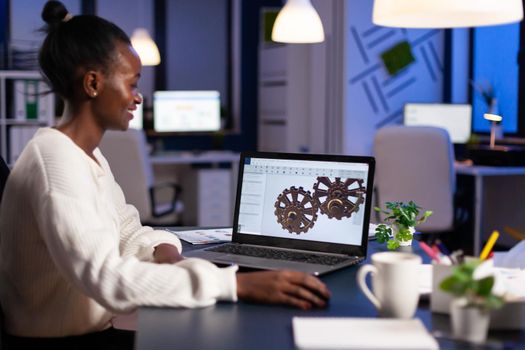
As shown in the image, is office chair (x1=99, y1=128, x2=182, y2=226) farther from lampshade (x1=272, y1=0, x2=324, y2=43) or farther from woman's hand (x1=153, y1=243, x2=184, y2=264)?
woman's hand (x1=153, y1=243, x2=184, y2=264)

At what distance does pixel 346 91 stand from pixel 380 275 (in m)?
4.39

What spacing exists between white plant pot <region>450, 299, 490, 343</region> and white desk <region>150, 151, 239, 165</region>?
16.9 ft

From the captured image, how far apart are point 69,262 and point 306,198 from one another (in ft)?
2.24

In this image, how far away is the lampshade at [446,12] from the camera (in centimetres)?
178

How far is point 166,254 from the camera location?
184 cm

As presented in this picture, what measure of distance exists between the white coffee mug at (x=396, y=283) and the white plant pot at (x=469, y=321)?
0.50 feet

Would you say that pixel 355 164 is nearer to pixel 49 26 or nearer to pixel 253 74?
pixel 49 26

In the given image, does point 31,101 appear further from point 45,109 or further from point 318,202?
point 318,202

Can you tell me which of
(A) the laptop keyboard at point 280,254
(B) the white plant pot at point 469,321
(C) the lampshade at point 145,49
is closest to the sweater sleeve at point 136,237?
(A) the laptop keyboard at point 280,254

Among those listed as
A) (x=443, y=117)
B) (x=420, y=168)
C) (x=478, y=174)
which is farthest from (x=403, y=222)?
(x=443, y=117)

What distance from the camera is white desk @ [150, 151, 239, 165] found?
6.29 meters

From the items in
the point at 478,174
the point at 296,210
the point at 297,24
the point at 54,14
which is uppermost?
the point at 297,24

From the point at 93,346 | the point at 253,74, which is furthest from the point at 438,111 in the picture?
the point at 93,346

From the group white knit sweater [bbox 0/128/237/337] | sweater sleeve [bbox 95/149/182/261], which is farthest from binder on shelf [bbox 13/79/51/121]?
white knit sweater [bbox 0/128/237/337]
